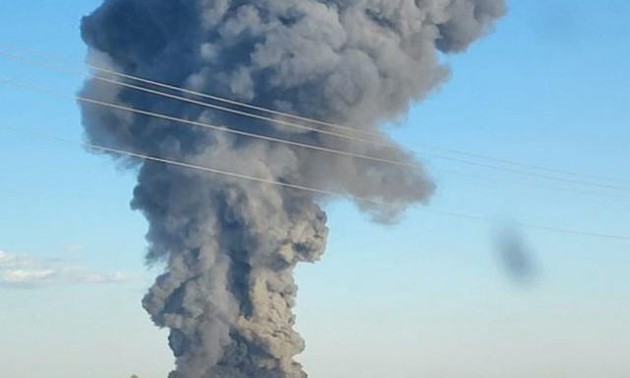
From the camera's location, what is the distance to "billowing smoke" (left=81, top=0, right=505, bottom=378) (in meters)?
51.2

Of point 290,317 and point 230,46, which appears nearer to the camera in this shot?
point 230,46

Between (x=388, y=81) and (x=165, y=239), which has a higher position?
(x=388, y=81)

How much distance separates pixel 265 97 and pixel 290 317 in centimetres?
969

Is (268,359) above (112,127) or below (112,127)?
below

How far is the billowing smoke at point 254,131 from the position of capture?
51219 mm

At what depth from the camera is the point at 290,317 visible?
55094 millimetres

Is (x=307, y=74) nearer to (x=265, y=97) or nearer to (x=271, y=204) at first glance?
(x=265, y=97)

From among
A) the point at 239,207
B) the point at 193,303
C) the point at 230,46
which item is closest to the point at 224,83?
the point at 230,46

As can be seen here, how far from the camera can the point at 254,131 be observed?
53.0 m

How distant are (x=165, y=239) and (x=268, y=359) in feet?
21.8

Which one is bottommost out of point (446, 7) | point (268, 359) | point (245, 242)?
point (268, 359)

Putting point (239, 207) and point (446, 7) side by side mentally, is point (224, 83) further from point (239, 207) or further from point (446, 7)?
point (446, 7)

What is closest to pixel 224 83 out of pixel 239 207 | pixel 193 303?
pixel 239 207

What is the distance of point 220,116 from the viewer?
5266cm
